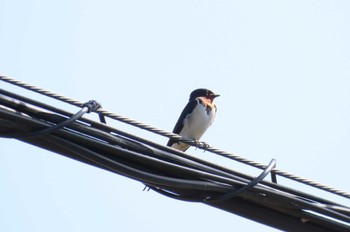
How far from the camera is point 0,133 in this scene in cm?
392

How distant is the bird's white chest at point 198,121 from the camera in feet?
32.4

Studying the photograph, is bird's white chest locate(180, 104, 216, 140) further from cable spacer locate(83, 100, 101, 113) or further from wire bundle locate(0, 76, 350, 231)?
cable spacer locate(83, 100, 101, 113)

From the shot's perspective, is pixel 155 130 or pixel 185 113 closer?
→ pixel 155 130

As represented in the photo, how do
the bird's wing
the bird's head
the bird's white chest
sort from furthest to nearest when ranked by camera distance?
the bird's head → the bird's wing → the bird's white chest

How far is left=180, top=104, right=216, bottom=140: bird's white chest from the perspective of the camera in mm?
9867

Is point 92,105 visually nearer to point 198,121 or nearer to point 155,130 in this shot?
point 155,130

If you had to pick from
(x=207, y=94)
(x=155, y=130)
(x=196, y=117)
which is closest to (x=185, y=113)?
(x=196, y=117)

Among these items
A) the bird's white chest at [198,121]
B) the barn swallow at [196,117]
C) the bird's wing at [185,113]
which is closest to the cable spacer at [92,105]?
the barn swallow at [196,117]

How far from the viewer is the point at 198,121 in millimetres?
9859

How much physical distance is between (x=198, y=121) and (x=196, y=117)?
0.06m

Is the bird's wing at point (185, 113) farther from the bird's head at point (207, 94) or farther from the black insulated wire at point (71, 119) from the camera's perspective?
the black insulated wire at point (71, 119)

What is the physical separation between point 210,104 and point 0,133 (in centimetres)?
636

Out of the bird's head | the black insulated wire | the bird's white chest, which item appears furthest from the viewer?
the bird's head

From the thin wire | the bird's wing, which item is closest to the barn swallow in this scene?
the bird's wing
